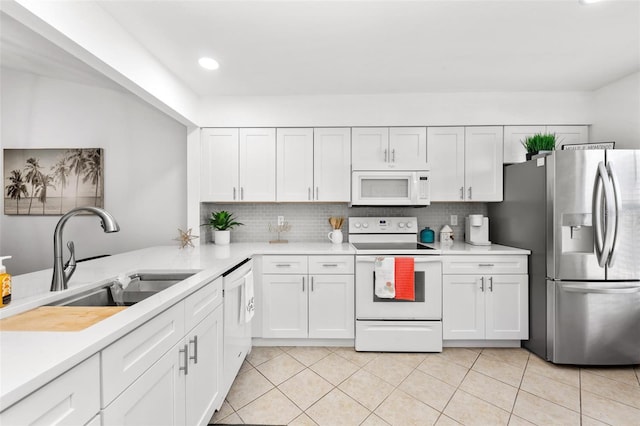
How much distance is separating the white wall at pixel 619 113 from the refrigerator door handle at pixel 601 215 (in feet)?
2.63

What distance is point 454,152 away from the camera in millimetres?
2936

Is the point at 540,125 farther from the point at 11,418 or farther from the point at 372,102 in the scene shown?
the point at 11,418

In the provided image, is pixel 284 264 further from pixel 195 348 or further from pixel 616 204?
pixel 616 204

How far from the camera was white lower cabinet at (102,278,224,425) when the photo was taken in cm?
90

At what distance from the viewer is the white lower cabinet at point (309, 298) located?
8.46 feet

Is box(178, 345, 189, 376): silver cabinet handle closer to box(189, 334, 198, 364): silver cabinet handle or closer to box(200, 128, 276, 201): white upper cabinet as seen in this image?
box(189, 334, 198, 364): silver cabinet handle

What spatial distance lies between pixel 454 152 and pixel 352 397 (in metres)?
2.47

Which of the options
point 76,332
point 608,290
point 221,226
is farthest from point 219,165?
point 608,290

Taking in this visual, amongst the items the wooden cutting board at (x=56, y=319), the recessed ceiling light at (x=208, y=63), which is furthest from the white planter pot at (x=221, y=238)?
the wooden cutting board at (x=56, y=319)

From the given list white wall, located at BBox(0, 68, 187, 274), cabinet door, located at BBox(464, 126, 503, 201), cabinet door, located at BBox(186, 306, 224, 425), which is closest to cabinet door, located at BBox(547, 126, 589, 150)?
cabinet door, located at BBox(464, 126, 503, 201)

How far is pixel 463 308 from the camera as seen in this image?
2.56 metres

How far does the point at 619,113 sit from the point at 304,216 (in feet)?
10.5

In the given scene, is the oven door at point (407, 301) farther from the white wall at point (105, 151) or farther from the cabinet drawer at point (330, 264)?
the white wall at point (105, 151)

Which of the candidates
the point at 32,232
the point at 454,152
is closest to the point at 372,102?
the point at 454,152
